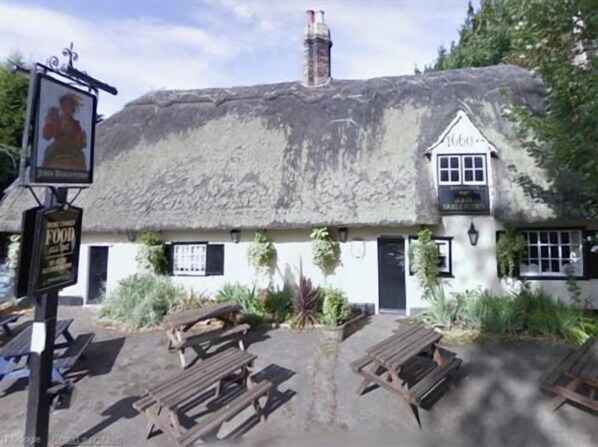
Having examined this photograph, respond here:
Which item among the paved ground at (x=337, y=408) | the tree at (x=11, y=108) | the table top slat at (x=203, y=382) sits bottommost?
the paved ground at (x=337, y=408)

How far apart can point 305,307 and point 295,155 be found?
4.61 metres

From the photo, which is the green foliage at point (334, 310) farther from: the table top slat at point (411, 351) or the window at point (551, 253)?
the window at point (551, 253)

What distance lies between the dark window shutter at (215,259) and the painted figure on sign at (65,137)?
5.97 metres

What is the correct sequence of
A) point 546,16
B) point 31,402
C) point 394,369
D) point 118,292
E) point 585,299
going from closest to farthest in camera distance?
point 31,402
point 394,369
point 546,16
point 585,299
point 118,292

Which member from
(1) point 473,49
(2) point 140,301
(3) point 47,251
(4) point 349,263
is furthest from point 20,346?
(1) point 473,49

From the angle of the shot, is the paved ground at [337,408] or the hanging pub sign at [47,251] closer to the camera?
the hanging pub sign at [47,251]

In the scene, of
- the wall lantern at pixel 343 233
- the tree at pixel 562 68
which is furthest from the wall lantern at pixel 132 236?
the tree at pixel 562 68

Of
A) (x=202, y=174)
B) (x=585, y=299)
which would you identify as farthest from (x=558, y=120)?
(x=202, y=174)

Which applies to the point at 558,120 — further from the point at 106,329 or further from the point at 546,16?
the point at 106,329

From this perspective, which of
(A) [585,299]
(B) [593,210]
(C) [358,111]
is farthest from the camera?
(C) [358,111]

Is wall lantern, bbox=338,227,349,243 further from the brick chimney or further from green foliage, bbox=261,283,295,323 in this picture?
the brick chimney

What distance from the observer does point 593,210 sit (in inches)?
321

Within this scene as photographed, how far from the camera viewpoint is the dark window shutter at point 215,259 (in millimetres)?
10516

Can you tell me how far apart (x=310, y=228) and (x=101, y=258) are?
644cm
